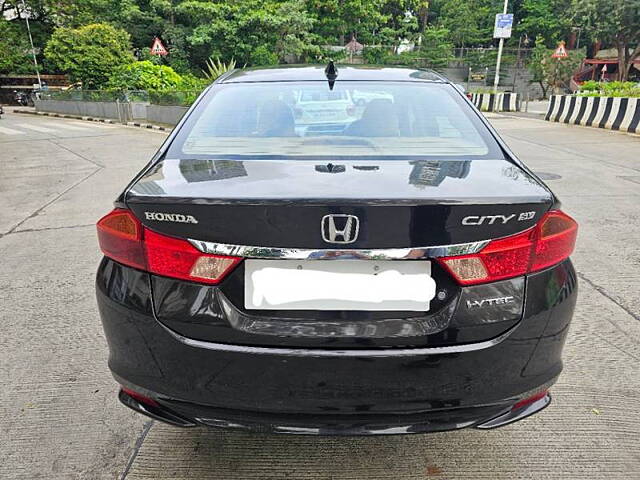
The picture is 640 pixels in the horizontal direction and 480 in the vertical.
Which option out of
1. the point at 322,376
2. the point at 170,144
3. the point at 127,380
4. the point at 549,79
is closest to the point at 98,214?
the point at 170,144

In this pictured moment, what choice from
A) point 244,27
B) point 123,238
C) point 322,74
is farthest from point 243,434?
point 244,27

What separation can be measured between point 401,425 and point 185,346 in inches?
27.3

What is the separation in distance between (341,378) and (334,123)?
1217 millimetres

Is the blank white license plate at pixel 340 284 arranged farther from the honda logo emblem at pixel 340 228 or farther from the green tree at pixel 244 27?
the green tree at pixel 244 27

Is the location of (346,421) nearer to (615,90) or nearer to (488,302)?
(488,302)

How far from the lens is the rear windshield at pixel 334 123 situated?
1981 mm

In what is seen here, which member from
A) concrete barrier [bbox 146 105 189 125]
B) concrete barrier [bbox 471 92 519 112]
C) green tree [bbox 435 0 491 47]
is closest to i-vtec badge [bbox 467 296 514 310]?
concrete barrier [bbox 146 105 189 125]

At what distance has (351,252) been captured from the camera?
1.42m

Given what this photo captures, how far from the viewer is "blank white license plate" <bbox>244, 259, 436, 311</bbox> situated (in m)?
1.44

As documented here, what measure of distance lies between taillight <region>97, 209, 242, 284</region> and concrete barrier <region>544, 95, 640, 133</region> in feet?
44.2

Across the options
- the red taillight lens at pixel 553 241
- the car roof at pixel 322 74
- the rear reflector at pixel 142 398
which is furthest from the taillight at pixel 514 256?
the car roof at pixel 322 74

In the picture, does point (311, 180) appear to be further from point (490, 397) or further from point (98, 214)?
point (98, 214)

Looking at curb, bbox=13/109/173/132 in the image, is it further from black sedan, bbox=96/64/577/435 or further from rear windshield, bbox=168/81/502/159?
black sedan, bbox=96/64/577/435

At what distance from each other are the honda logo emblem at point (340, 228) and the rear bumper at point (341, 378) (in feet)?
1.14
